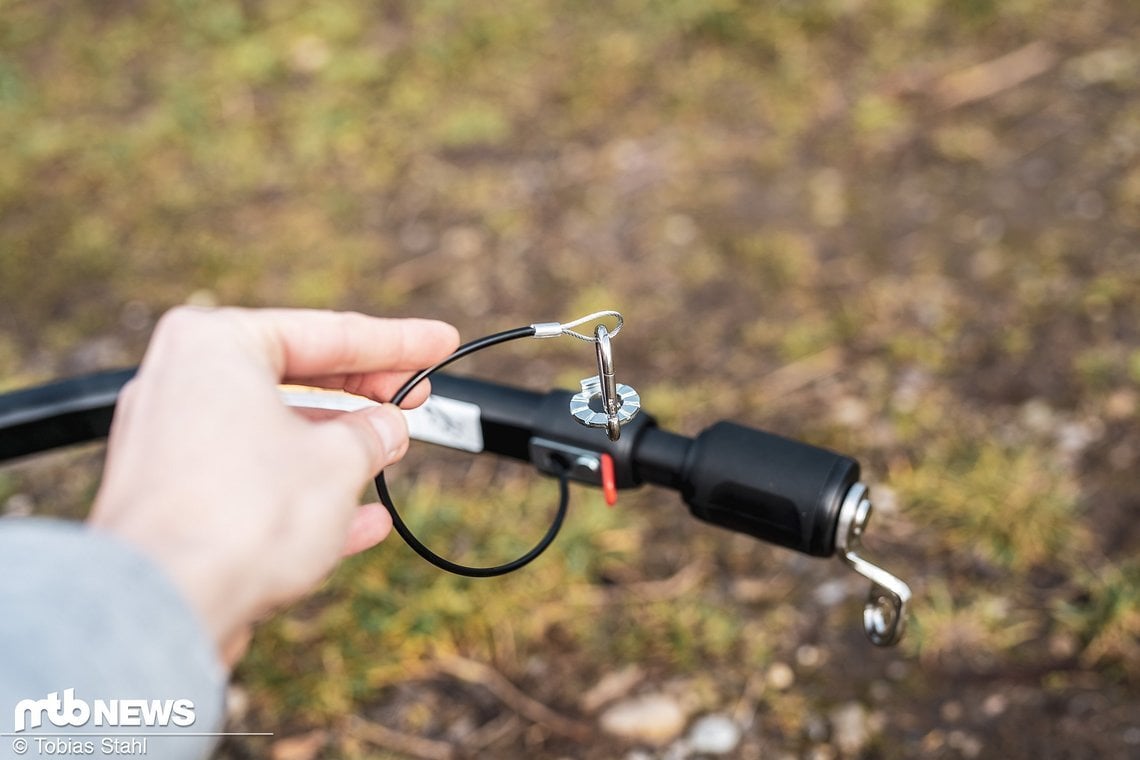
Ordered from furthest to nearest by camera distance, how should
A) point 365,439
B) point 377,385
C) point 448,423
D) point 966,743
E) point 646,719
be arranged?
point 646,719 → point 966,743 → point 448,423 → point 377,385 → point 365,439

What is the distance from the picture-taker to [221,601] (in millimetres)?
854

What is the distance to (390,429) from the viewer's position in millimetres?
1092

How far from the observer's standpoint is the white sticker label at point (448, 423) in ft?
5.26

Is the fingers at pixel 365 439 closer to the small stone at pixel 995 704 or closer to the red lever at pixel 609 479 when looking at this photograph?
the red lever at pixel 609 479

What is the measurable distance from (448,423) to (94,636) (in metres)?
0.88

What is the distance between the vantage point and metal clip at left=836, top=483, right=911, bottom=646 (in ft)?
4.56

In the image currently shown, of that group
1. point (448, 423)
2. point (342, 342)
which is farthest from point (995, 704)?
point (342, 342)

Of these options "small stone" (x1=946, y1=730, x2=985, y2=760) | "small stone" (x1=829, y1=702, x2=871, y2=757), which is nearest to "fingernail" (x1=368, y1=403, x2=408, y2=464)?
"small stone" (x1=829, y1=702, x2=871, y2=757)

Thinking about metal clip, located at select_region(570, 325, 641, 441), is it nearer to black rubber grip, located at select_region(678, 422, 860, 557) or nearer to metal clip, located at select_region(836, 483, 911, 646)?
black rubber grip, located at select_region(678, 422, 860, 557)

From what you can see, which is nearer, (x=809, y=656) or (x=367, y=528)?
(x=367, y=528)

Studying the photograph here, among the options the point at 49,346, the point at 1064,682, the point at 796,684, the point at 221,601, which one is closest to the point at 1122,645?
the point at 1064,682

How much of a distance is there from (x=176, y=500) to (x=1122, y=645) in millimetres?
2012

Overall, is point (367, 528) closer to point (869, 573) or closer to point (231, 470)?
point (231, 470)

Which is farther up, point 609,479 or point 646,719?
point 609,479
